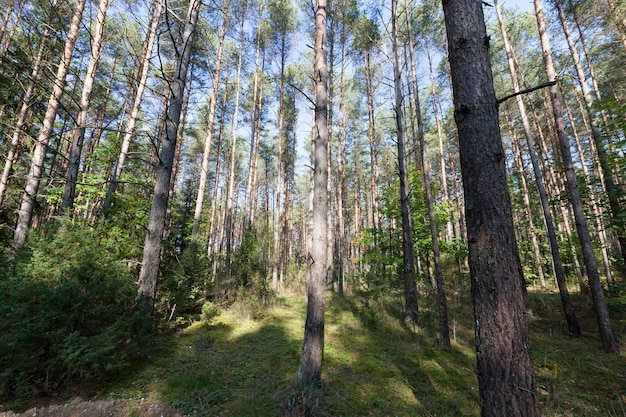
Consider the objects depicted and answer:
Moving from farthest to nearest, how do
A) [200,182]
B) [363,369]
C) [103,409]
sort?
[200,182] < [363,369] < [103,409]

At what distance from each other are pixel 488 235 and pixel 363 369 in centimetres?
439

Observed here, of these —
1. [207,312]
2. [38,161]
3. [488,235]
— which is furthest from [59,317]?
[38,161]

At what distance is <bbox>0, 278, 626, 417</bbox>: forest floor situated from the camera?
11.8ft

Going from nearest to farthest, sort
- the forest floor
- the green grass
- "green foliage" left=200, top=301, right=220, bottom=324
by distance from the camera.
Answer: the forest floor → the green grass → "green foliage" left=200, top=301, right=220, bottom=324

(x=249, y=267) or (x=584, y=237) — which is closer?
(x=584, y=237)

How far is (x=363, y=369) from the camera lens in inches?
203

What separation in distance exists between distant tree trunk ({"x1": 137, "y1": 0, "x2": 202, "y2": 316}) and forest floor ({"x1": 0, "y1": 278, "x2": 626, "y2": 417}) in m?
1.34

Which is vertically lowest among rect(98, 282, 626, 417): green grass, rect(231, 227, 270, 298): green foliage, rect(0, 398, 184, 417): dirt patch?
rect(98, 282, 626, 417): green grass

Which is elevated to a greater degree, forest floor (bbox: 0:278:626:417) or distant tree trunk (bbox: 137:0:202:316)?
distant tree trunk (bbox: 137:0:202:316)

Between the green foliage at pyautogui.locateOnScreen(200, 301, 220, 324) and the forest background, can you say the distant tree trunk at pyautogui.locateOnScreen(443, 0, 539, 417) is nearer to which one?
the forest background

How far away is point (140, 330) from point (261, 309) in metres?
4.92

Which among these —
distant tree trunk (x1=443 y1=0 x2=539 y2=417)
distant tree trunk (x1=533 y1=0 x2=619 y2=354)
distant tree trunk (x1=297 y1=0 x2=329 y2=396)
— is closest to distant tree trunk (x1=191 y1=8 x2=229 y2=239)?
distant tree trunk (x1=297 y1=0 x2=329 y2=396)

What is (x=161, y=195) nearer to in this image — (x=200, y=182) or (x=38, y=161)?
(x=38, y=161)

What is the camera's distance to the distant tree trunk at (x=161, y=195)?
4910mm
